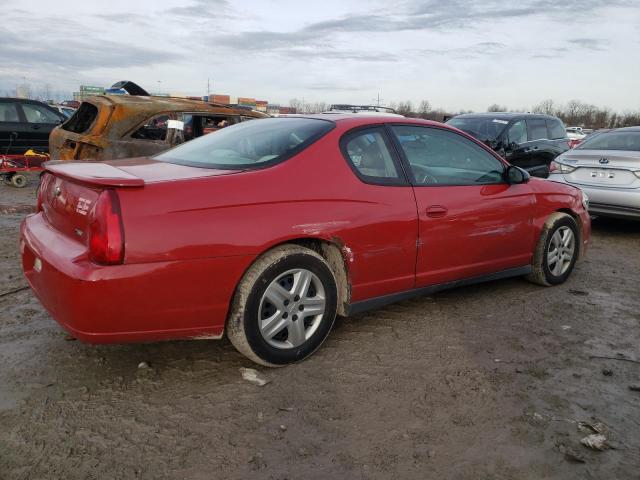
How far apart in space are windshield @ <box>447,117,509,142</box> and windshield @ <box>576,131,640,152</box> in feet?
5.20

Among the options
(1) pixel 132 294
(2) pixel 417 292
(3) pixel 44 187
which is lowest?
(2) pixel 417 292

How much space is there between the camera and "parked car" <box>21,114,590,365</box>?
257 cm

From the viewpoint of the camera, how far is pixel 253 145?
11.3 ft

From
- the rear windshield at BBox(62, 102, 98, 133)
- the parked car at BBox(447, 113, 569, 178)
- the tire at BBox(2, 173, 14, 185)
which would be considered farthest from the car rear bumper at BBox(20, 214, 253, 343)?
the tire at BBox(2, 173, 14, 185)

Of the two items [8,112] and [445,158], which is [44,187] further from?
[8,112]

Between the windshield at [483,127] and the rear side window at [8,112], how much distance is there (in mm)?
9080

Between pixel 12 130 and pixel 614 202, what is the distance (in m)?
11.2

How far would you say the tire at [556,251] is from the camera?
15.0 feet

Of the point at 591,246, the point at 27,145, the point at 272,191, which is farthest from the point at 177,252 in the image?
the point at 27,145

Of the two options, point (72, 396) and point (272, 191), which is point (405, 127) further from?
point (72, 396)

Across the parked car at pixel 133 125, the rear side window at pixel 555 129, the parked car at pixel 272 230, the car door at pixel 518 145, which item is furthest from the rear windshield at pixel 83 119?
the rear side window at pixel 555 129

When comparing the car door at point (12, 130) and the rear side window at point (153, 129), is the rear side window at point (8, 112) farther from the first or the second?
the rear side window at point (153, 129)

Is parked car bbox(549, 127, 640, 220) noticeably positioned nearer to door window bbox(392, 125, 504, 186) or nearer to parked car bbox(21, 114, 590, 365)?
parked car bbox(21, 114, 590, 365)

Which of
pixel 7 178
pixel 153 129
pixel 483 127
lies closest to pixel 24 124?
pixel 7 178
